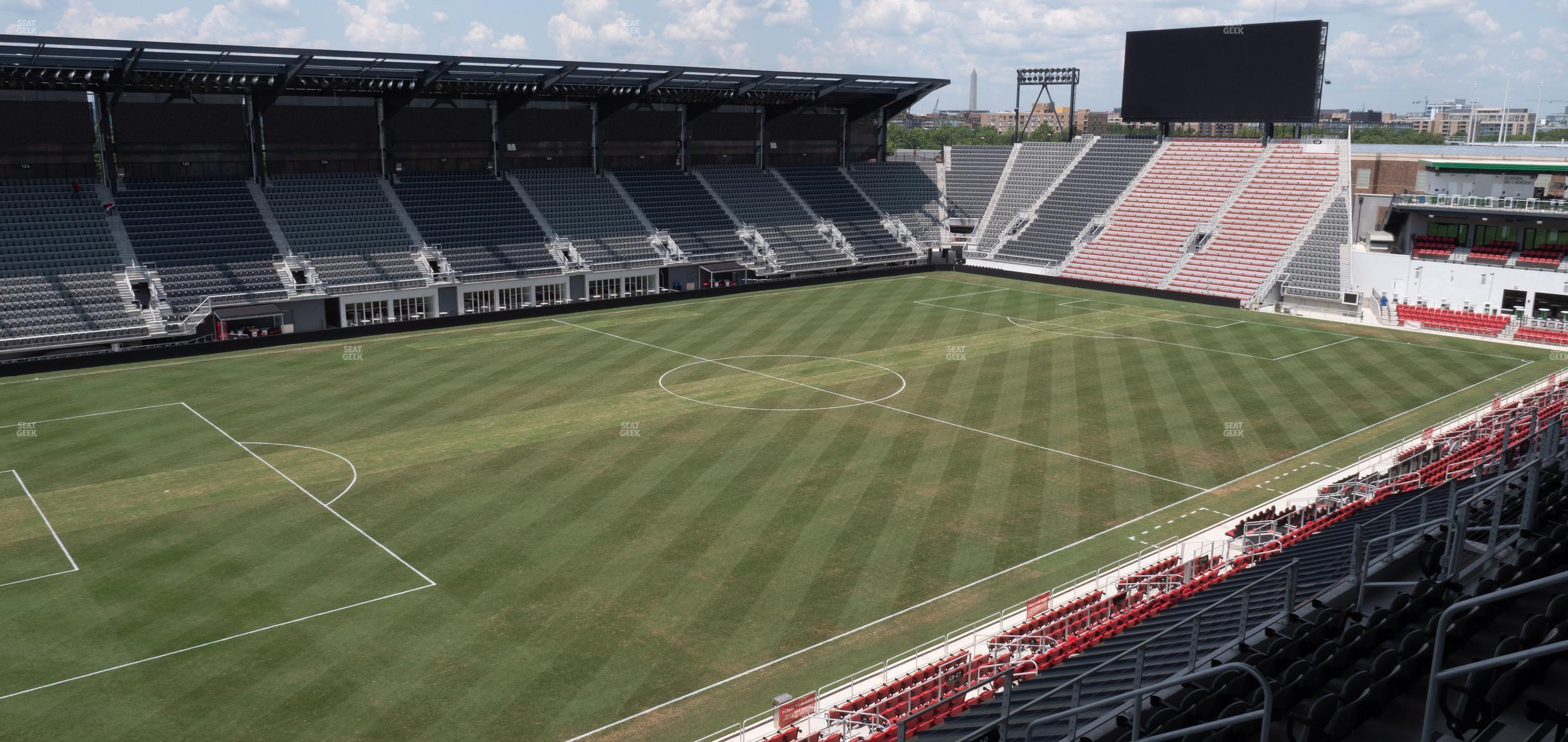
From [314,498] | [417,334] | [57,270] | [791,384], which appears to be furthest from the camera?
[417,334]

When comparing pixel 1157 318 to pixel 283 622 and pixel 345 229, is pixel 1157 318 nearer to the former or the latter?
pixel 345 229

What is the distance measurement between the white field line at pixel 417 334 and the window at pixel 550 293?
3609 mm

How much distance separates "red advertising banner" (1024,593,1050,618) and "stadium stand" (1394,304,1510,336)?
128ft

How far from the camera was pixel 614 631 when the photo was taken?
18938mm

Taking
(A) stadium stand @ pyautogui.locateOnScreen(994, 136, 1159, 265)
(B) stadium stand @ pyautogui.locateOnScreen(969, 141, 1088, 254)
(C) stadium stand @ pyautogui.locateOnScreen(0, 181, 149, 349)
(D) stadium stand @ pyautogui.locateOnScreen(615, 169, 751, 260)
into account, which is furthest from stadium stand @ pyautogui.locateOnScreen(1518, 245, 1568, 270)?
(C) stadium stand @ pyautogui.locateOnScreen(0, 181, 149, 349)

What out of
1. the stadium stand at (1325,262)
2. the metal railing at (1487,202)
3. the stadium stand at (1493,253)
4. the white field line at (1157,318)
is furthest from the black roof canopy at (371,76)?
the stadium stand at (1493,253)

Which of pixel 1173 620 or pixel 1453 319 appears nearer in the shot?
pixel 1173 620

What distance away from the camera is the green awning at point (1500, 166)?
50.7 m

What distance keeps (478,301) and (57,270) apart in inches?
705

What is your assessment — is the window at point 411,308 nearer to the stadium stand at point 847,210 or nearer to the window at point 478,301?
the window at point 478,301

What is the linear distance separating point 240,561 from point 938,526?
14920mm

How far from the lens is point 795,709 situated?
1558cm

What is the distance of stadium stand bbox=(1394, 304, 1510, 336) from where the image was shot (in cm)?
4759

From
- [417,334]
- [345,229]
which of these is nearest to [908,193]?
[345,229]
